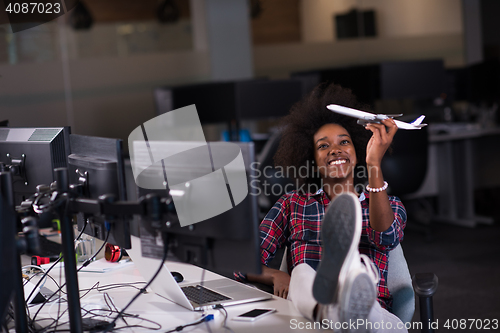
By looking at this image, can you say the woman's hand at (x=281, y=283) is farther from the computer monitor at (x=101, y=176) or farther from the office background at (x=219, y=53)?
the office background at (x=219, y=53)

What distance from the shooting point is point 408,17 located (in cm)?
602

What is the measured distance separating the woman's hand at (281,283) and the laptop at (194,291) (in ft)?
0.29

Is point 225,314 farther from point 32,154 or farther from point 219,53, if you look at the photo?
point 219,53

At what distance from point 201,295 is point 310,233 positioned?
396mm

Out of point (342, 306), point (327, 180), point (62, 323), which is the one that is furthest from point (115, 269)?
point (342, 306)

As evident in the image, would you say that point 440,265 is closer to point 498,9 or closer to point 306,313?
point 306,313

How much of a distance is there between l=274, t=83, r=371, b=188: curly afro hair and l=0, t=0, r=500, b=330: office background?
175 cm

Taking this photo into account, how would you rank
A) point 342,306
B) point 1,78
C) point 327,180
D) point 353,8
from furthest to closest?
point 353,8 < point 1,78 < point 327,180 < point 342,306

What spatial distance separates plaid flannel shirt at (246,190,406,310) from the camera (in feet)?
5.04

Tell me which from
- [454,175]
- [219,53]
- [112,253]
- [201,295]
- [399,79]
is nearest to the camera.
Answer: [201,295]

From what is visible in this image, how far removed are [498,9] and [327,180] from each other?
4.86m

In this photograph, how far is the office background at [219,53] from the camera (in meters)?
4.46

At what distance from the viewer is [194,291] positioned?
1544mm

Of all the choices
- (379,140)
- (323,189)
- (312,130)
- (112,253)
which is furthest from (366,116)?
(112,253)
